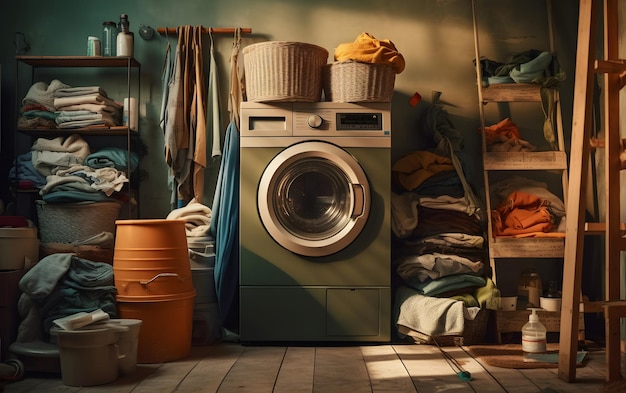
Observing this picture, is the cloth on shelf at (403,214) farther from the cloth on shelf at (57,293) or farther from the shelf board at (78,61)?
the shelf board at (78,61)

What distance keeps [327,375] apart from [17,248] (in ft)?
5.00

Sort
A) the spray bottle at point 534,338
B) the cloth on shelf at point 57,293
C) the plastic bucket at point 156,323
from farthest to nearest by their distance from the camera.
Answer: the spray bottle at point 534,338
the plastic bucket at point 156,323
the cloth on shelf at point 57,293

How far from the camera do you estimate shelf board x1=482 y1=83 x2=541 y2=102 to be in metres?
3.92

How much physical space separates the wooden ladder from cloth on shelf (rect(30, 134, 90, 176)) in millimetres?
2756

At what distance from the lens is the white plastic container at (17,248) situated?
295cm

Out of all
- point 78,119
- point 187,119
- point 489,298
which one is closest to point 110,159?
point 78,119

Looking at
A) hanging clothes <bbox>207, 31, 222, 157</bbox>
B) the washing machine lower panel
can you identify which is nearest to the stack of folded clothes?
hanging clothes <bbox>207, 31, 222, 157</bbox>

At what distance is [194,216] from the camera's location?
3760 mm

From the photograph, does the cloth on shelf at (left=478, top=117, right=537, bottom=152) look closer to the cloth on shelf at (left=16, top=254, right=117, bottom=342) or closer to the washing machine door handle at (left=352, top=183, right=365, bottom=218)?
the washing machine door handle at (left=352, top=183, right=365, bottom=218)

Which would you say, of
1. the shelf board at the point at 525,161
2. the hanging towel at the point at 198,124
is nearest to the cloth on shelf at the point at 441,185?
the shelf board at the point at 525,161

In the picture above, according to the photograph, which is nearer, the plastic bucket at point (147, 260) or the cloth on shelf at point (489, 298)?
the plastic bucket at point (147, 260)

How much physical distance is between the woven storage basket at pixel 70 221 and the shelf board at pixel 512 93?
2.37 m

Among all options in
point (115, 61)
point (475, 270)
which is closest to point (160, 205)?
point (115, 61)

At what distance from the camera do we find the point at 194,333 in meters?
3.54
